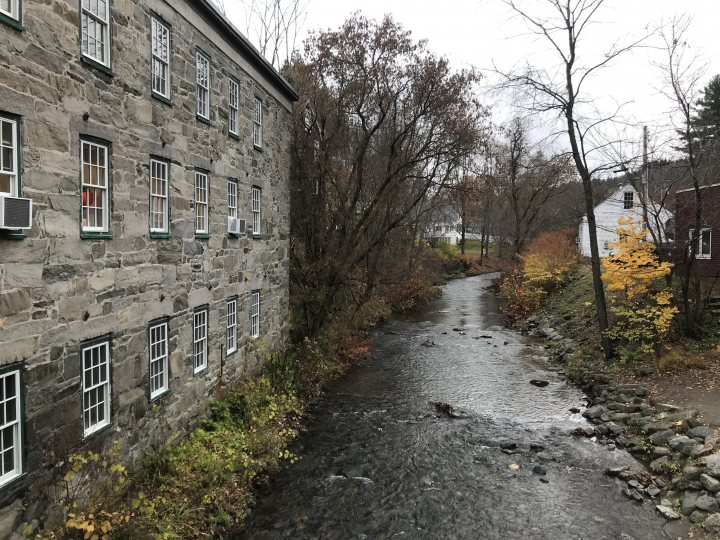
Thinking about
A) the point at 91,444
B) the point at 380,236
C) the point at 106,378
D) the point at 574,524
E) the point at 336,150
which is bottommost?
the point at 574,524

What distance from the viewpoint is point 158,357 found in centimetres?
914

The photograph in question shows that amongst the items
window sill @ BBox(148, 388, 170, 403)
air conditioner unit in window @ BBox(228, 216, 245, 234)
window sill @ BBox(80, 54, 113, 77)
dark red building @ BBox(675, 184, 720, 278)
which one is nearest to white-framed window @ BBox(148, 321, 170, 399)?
window sill @ BBox(148, 388, 170, 403)

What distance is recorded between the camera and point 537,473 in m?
10.1

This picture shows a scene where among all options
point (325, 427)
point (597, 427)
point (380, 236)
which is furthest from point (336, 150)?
point (597, 427)

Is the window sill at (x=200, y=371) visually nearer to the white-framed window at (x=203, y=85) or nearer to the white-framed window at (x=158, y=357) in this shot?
the white-framed window at (x=158, y=357)

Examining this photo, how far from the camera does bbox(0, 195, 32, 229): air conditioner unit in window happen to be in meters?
5.39

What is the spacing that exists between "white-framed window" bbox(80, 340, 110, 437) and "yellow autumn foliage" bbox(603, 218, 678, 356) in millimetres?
14287

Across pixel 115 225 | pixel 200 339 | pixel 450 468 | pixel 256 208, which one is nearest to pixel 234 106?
pixel 256 208

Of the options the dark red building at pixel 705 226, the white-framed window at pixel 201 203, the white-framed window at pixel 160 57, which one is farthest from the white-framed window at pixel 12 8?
the dark red building at pixel 705 226

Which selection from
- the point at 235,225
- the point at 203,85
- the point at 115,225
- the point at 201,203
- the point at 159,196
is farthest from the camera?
the point at 235,225

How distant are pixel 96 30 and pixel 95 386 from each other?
5.42 meters

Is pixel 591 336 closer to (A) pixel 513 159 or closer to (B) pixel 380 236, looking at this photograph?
(B) pixel 380 236

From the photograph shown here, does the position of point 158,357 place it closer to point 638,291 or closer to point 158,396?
point 158,396

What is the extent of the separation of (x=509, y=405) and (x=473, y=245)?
61045 mm
